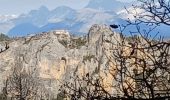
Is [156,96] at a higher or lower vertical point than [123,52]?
lower

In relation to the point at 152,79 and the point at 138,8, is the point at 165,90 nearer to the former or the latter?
the point at 152,79

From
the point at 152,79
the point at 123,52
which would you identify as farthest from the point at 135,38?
the point at 152,79

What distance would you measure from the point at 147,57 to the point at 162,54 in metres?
A: 0.39

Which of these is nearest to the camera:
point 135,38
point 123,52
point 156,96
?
point 156,96

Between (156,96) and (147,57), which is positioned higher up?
(147,57)

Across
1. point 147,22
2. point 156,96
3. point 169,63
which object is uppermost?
point 147,22

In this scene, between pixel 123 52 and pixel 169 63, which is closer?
pixel 169 63

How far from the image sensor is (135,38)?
28.9 feet

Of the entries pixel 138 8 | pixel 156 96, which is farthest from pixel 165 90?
pixel 138 8

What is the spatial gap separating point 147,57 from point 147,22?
60 cm

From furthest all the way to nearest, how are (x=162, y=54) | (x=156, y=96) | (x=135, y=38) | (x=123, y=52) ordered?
(x=123, y=52), (x=135, y=38), (x=162, y=54), (x=156, y=96)

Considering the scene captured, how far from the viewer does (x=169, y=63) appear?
7805 millimetres

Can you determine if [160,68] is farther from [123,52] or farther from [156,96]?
[123,52]

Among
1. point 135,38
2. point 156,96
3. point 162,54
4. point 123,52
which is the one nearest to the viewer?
point 156,96
